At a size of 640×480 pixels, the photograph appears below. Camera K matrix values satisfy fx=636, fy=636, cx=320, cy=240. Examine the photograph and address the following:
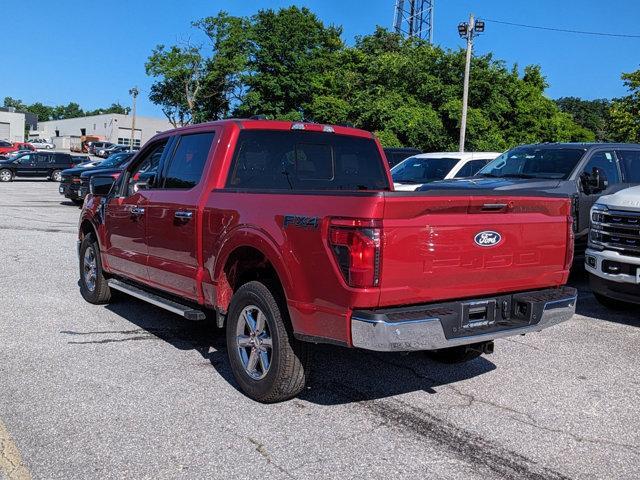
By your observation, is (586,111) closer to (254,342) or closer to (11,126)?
(11,126)

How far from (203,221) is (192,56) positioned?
175ft

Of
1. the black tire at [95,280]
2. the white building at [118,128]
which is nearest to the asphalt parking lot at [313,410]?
the black tire at [95,280]

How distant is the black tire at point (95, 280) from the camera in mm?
7098

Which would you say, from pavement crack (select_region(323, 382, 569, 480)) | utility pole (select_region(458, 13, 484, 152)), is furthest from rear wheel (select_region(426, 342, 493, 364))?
utility pole (select_region(458, 13, 484, 152))

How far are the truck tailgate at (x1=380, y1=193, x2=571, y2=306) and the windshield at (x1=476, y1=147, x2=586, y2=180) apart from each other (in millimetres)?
4844

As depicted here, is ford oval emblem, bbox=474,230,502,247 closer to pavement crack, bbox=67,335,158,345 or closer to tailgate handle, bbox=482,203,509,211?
tailgate handle, bbox=482,203,509,211

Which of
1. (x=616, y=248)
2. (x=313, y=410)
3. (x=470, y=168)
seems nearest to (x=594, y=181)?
(x=616, y=248)

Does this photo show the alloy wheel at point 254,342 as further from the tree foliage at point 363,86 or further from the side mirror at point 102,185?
the tree foliage at point 363,86

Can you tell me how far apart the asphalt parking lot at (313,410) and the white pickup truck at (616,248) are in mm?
495

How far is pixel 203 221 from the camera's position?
16.1 feet

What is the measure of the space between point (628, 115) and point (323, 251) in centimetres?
3566

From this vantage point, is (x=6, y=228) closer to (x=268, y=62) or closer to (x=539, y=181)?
(x=539, y=181)

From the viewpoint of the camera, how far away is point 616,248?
269 inches

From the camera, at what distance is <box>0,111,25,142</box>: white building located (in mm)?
100125
